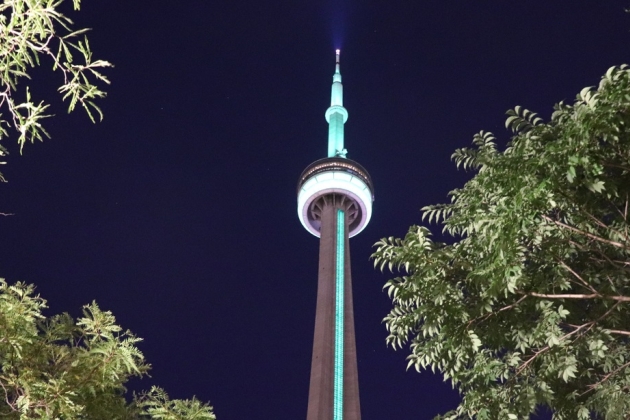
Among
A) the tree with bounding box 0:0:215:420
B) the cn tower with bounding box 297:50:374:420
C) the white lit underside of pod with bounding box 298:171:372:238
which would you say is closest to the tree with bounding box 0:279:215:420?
the tree with bounding box 0:0:215:420

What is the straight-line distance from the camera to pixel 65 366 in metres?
7.85

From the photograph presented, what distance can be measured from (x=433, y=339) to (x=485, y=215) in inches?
68.8

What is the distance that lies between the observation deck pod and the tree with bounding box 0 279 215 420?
1648 inches

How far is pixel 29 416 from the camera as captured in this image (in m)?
7.04

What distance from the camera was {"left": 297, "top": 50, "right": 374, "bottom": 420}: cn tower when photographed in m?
38.8

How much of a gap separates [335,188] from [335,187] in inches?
3.2

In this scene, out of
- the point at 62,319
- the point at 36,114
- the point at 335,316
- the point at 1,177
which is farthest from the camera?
the point at 335,316

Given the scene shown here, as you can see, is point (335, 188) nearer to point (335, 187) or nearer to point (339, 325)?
point (335, 187)

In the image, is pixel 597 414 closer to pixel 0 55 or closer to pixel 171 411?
pixel 171 411

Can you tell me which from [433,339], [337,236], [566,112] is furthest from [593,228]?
[337,236]

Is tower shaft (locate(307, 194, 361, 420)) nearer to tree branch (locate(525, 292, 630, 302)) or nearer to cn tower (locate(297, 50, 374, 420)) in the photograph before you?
cn tower (locate(297, 50, 374, 420))

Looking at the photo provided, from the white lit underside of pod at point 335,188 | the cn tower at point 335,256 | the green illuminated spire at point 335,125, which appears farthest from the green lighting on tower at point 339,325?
the green illuminated spire at point 335,125

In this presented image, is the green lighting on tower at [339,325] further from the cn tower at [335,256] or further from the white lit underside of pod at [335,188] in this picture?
the white lit underside of pod at [335,188]

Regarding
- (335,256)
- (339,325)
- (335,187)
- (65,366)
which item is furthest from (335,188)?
(65,366)
